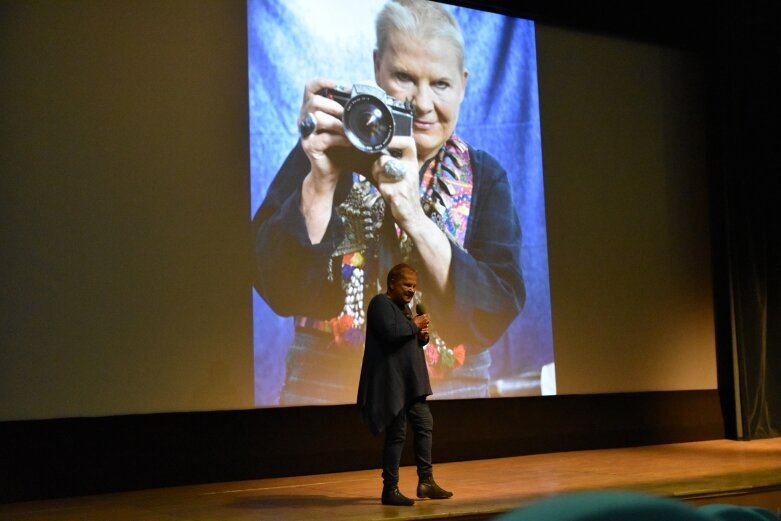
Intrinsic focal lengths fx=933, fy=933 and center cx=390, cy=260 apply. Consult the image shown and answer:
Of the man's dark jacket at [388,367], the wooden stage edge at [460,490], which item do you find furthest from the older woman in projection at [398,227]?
the man's dark jacket at [388,367]

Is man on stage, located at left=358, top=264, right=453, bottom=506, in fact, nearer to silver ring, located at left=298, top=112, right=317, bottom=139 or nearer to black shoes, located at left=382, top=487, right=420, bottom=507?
black shoes, located at left=382, top=487, right=420, bottom=507

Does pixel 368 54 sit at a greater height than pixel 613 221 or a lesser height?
greater

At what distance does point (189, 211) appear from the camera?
5.37 meters

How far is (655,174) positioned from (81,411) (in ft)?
15.5

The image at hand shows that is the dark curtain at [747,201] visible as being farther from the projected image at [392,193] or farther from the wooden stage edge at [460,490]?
the projected image at [392,193]

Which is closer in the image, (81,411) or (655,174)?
(81,411)

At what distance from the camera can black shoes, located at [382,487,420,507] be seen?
13.2 ft

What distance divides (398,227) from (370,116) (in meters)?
0.72

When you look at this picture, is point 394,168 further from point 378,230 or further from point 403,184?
point 378,230

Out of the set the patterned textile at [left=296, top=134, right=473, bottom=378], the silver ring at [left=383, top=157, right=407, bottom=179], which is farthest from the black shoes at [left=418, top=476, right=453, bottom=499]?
the silver ring at [left=383, top=157, right=407, bottom=179]

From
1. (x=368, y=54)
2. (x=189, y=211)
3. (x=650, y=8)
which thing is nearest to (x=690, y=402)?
(x=650, y=8)

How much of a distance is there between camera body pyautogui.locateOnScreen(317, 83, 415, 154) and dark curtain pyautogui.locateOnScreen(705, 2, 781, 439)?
2968 millimetres

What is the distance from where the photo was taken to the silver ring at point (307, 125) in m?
5.68

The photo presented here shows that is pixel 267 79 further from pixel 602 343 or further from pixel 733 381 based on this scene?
pixel 733 381
